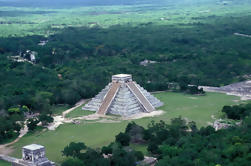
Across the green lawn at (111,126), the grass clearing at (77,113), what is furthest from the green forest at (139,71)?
the grass clearing at (77,113)

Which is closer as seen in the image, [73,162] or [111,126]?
[73,162]

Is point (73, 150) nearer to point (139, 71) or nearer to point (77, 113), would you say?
point (77, 113)

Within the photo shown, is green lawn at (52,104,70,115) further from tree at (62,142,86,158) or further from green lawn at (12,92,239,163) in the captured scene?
tree at (62,142,86,158)

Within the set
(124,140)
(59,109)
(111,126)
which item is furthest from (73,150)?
(59,109)

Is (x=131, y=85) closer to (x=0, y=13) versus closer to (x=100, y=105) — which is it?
(x=100, y=105)

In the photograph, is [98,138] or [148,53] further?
[148,53]

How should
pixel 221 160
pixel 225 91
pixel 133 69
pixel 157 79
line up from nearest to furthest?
pixel 221 160 → pixel 225 91 → pixel 157 79 → pixel 133 69

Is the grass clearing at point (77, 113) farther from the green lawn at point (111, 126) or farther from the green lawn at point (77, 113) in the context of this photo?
the green lawn at point (111, 126)

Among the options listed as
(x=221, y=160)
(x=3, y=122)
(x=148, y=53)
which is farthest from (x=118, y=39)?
(x=221, y=160)
